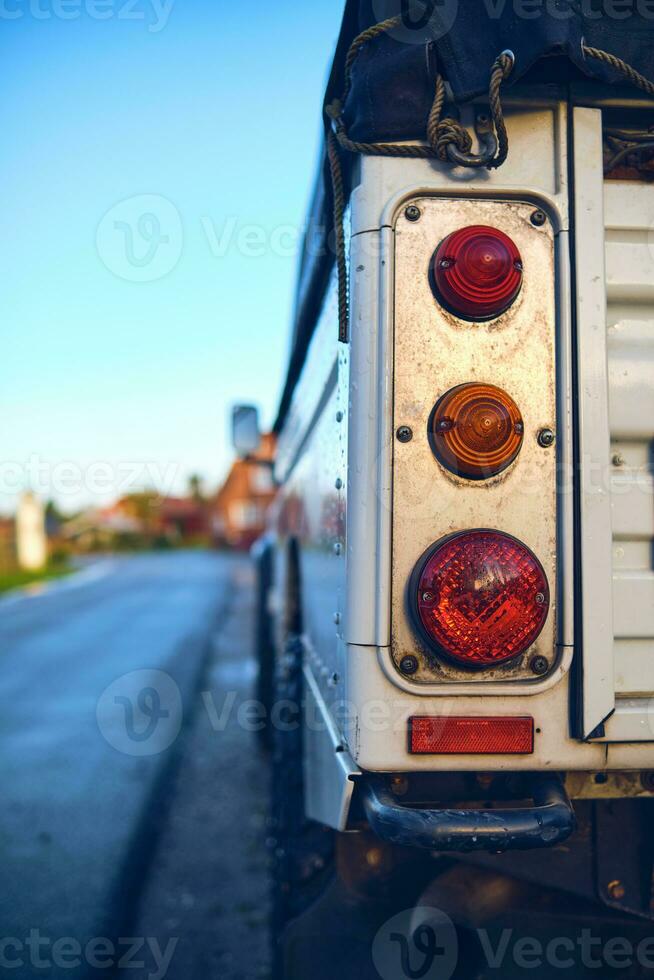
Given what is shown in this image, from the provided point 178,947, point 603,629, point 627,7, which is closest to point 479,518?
point 603,629

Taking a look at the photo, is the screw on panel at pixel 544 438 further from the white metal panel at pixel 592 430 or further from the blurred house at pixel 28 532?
the blurred house at pixel 28 532

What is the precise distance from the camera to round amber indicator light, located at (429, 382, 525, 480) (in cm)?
171

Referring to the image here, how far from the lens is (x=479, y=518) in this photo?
1.74 meters

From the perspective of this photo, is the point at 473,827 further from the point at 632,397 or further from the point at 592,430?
the point at 632,397

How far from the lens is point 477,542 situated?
171 centimetres

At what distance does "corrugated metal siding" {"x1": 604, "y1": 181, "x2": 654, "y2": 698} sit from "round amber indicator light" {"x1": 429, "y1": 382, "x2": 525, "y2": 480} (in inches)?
11.8

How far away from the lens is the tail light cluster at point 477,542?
168 cm

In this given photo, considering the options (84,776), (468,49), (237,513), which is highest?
(468,49)

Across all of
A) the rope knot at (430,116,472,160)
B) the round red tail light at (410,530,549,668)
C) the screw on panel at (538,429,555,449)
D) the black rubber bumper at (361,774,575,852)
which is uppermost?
the rope knot at (430,116,472,160)

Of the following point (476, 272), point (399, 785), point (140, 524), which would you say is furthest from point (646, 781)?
point (140, 524)

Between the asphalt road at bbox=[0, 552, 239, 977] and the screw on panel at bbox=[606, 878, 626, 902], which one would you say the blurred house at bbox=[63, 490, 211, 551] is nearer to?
the asphalt road at bbox=[0, 552, 239, 977]

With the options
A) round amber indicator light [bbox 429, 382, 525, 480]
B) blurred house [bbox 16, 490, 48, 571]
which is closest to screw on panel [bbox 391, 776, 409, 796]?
round amber indicator light [bbox 429, 382, 525, 480]

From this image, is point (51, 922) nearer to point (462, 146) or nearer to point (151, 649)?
point (462, 146)

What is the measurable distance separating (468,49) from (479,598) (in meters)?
1.18
